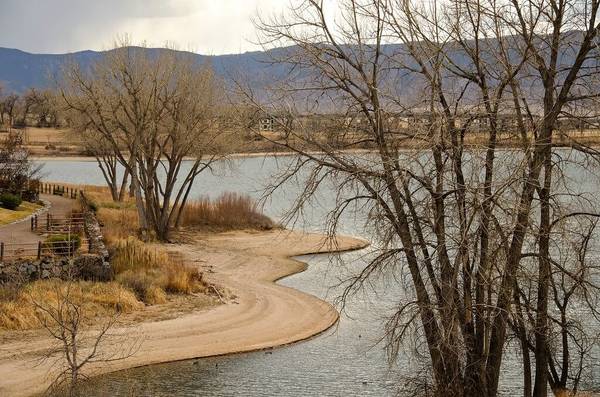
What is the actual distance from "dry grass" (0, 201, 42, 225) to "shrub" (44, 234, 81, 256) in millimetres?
8469

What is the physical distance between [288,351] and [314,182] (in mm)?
9385

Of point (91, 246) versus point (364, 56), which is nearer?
point (364, 56)

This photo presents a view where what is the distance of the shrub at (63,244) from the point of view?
1105 inches

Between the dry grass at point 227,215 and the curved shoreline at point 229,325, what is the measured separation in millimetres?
8558

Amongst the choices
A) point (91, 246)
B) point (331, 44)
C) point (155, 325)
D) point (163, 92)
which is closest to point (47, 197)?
point (163, 92)

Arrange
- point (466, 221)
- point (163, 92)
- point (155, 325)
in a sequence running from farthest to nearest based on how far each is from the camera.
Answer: point (163, 92)
point (155, 325)
point (466, 221)

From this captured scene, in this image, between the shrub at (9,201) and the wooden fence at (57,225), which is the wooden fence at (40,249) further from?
the shrub at (9,201)

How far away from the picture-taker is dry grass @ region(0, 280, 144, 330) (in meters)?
24.0

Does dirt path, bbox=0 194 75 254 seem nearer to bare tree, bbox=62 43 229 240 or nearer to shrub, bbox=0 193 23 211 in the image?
shrub, bbox=0 193 23 211

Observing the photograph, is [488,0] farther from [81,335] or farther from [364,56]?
[81,335]

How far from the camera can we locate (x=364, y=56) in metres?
15.8

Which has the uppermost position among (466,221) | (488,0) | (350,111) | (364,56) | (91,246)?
(488,0)

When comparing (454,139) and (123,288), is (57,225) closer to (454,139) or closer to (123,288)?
(123,288)

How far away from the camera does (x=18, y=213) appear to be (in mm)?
39344
